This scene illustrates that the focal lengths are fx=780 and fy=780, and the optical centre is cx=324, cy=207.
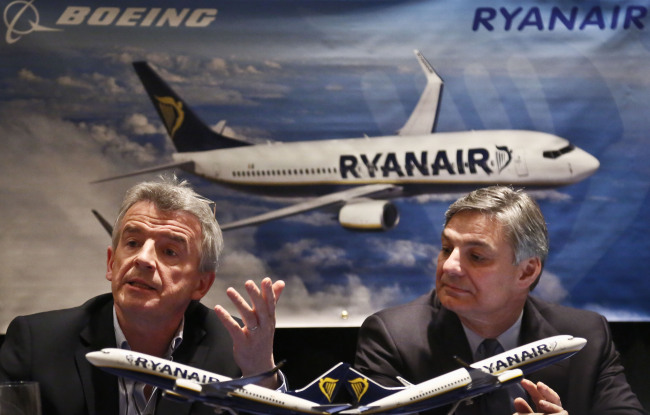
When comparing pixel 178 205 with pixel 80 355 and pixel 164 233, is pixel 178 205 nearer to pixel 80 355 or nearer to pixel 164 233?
pixel 164 233

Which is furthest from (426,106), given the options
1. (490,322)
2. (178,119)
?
(490,322)

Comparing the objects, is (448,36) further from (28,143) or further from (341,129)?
(28,143)

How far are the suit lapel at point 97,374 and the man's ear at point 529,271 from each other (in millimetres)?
1705

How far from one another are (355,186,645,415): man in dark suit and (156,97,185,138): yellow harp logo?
7.07ft

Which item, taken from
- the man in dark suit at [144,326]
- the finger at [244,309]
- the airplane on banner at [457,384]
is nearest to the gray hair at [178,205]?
the man in dark suit at [144,326]

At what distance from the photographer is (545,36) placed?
16.4ft

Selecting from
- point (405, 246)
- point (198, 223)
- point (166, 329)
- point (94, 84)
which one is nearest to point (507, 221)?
point (198, 223)

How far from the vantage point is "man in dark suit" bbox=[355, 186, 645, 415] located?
3.18m

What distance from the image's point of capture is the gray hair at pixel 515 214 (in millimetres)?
3215

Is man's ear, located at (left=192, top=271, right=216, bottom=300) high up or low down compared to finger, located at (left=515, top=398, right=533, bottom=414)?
down

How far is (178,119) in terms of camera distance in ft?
16.4

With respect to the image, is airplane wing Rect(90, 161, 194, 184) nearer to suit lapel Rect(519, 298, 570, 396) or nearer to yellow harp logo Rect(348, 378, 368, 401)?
suit lapel Rect(519, 298, 570, 396)

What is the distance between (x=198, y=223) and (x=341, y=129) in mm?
2063

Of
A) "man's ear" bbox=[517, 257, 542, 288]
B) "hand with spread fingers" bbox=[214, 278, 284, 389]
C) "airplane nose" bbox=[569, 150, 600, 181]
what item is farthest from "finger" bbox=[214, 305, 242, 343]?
"airplane nose" bbox=[569, 150, 600, 181]
